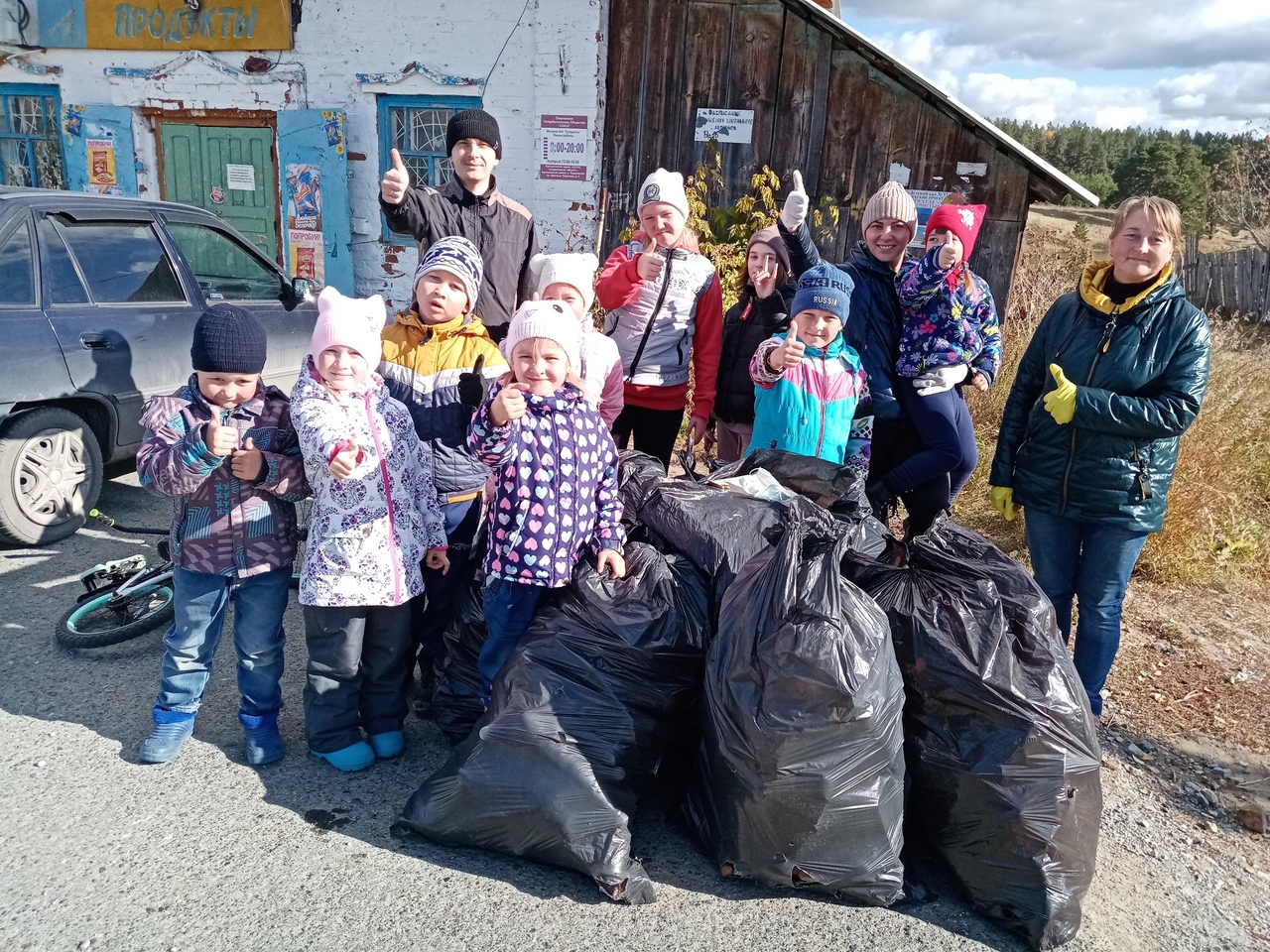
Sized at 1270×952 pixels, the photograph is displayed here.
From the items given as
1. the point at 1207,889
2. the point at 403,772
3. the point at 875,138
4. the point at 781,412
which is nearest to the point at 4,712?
the point at 403,772

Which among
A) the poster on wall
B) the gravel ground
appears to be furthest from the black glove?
the poster on wall

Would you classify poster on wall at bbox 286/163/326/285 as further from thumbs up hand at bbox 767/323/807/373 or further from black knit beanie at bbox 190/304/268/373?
thumbs up hand at bbox 767/323/807/373

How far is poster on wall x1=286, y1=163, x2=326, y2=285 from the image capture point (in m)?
8.63

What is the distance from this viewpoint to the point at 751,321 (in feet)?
12.2

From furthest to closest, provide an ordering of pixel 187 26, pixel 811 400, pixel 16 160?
pixel 16 160
pixel 187 26
pixel 811 400

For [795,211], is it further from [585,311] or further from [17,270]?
[17,270]

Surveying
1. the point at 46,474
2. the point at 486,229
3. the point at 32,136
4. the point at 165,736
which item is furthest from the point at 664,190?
the point at 32,136

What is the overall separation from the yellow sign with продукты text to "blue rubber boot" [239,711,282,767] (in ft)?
25.5

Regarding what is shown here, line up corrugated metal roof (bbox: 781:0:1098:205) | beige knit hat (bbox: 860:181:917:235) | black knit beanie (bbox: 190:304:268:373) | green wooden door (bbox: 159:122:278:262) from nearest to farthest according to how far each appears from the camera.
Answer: black knit beanie (bbox: 190:304:268:373)
beige knit hat (bbox: 860:181:917:235)
corrugated metal roof (bbox: 781:0:1098:205)
green wooden door (bbox: 159:122:278:262)

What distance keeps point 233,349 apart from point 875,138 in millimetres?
6670

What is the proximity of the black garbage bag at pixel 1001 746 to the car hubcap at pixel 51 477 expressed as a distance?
3.97 m

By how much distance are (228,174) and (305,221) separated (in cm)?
101

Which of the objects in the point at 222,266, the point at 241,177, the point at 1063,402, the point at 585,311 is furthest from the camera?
the point at 241,177

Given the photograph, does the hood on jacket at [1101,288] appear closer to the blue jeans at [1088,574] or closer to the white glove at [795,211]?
the blue jeans at [1088,574]
